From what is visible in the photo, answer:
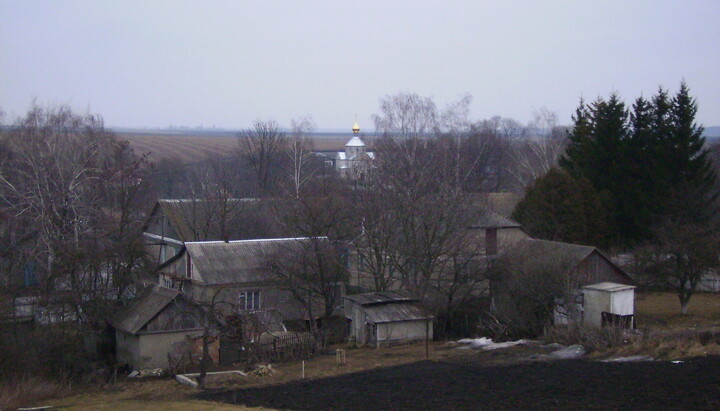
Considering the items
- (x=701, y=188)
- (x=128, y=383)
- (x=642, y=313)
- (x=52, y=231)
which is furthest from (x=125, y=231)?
(x=701, y=188)

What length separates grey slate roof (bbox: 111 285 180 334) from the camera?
25.7 metres

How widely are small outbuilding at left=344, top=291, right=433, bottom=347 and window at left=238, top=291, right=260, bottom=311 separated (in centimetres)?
484

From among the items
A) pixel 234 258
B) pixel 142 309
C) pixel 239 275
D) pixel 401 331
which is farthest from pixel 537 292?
pixel 142 309

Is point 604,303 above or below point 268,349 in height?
above

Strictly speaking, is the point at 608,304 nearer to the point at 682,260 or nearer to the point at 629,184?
the point at 682,260

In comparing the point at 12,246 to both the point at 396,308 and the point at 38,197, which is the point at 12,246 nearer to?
the point at 38,197

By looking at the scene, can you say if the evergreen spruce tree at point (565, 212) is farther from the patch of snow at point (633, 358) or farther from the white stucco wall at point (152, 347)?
the white stucco wall at point (152, 347)

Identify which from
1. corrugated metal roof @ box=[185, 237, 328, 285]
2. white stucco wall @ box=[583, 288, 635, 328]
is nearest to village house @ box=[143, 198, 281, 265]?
corrugated metal roof @ box=[185, 237, 328, 285]

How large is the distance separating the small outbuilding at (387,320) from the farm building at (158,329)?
5.85 metres

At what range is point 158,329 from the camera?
25.8 metres

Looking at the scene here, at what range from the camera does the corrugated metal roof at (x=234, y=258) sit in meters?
31.4

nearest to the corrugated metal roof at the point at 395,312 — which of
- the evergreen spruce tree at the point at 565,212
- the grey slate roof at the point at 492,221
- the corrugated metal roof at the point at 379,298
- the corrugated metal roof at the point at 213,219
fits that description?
the corrugated metal roof at the point at 379,298

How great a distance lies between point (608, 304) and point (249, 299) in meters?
14.2

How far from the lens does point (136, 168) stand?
132 feet
